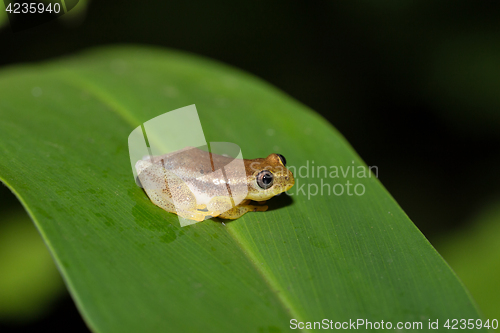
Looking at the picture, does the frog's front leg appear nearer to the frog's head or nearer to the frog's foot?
the frog's foot

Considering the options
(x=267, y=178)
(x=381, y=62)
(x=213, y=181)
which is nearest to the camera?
(x=267, y=178)

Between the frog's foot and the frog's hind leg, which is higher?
the frog's hind leg

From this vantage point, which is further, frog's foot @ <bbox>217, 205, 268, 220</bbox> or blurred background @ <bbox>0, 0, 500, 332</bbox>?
blurred background @ <bbox>0, 0, 500, 332</bbox>

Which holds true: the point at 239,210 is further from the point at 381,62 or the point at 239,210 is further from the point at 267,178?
the point at 381,62

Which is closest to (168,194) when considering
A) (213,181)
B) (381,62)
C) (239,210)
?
(213,181)

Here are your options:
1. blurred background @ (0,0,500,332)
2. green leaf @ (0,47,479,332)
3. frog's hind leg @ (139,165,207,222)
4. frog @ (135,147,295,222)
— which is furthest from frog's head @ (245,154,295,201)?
blurred background @ (0,0,500,332)

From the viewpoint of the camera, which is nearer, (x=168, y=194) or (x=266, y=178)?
(x=168, y=194)
